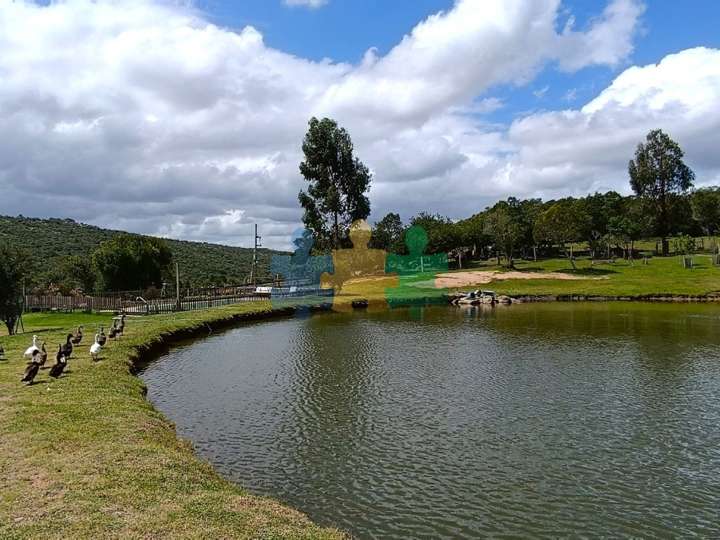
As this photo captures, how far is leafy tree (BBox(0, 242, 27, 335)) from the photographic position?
4112 centimetres

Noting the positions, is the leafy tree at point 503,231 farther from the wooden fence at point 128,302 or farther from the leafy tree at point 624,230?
the wooden fence at point 128,302

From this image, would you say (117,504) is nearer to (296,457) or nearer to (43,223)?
(296,457)

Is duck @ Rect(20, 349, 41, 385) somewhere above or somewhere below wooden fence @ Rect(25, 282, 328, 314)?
below

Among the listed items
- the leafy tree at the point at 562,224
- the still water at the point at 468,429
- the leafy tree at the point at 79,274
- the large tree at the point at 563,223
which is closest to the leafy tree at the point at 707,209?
the large tree at the point at 563,223

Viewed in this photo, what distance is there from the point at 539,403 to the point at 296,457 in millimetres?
11481

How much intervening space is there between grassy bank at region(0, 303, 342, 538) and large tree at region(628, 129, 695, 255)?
118276 mm

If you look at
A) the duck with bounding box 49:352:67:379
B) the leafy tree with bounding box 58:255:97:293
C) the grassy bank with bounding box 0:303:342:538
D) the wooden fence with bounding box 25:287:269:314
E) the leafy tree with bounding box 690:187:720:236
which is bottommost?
the grassy bank with bounding box 0:303:342:538

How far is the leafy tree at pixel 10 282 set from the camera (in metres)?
41.1

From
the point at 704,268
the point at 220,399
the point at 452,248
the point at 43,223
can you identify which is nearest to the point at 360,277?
the point at 452,248

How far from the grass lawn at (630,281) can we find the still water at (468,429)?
34.4 metres

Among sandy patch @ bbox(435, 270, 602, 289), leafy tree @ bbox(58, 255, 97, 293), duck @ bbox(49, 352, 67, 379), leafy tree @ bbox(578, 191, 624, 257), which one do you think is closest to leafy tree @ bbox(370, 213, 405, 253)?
sandy patch @ bbox(435, 270, 602, 289)

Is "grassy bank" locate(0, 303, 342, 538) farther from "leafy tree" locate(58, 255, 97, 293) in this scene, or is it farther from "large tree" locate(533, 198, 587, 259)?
"large tree" locate(533, 198, 587, 259)

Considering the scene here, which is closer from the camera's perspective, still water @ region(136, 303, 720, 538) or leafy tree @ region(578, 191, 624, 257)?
still water @ region(136, 303, 720, 538)

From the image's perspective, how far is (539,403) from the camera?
77.2ft
